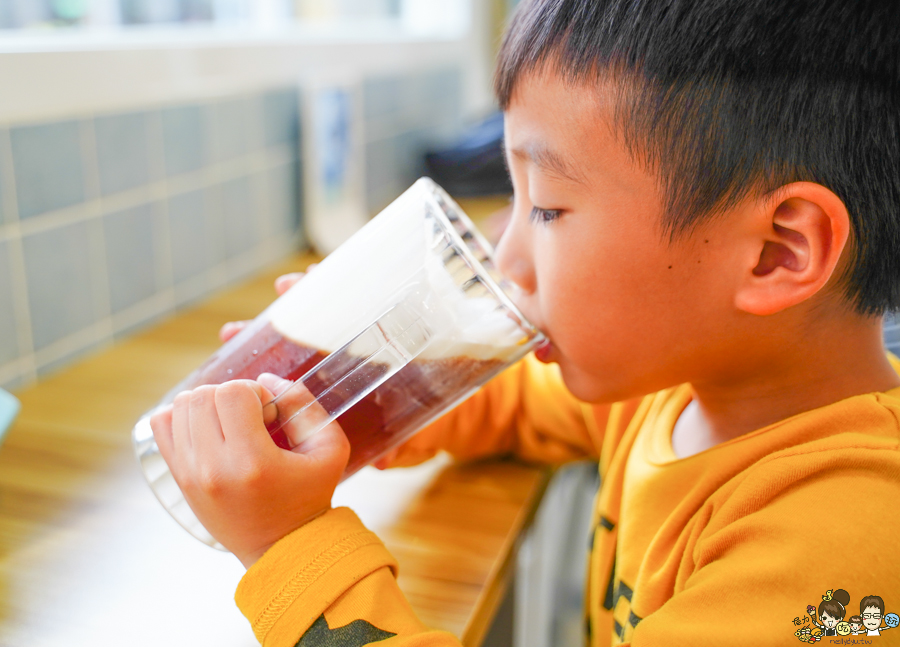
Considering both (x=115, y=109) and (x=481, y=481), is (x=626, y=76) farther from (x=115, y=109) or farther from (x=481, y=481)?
(x=115, y=109)

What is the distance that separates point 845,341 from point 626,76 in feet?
0.83

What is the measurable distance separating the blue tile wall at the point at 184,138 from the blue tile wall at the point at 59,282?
7.7 inches

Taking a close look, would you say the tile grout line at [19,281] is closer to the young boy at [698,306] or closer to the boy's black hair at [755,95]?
the young boy at [698,306]

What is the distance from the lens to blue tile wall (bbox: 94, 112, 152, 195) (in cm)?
101

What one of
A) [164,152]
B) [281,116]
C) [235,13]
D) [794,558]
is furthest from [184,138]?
[794,558]

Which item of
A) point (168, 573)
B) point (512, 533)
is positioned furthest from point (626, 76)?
point (168, 573)

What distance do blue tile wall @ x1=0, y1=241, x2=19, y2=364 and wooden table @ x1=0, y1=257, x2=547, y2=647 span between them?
0.16ft

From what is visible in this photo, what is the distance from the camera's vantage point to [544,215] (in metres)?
0.61

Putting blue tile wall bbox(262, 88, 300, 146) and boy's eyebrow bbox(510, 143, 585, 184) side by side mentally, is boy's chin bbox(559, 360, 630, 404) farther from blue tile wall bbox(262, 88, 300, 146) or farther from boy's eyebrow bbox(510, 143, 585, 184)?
blue tile wall bbox(262, 88, 300, 146)

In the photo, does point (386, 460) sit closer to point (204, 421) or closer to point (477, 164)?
point (204, 421)

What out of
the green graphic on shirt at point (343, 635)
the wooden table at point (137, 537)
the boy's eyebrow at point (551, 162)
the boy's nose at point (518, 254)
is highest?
the boy's eyebrow at point (551, 162)

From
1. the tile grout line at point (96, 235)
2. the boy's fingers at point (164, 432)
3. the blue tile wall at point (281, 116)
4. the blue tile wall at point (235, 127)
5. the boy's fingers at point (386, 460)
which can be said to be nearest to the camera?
the boy's fingers at point (164, 432)

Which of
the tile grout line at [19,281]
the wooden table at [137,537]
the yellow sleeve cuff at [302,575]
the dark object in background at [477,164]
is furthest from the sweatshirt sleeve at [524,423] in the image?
the dark object in background at [477,164]

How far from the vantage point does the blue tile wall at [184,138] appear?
113cm
